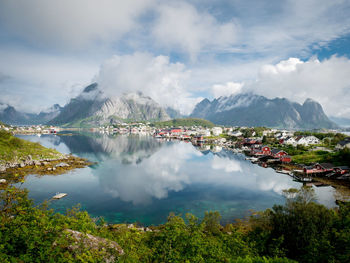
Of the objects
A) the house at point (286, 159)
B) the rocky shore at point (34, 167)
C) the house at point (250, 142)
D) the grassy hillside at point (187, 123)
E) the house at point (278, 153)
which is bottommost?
the rocky shore at point (34, 167)

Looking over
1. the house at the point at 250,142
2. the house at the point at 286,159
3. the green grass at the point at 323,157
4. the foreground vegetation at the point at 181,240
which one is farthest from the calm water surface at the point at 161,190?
the house at the point at 250,142

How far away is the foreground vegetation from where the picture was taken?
23.0 feet

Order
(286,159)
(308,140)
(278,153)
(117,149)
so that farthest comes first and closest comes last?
(117,149) → (308,140) → (278,153) → (286,159)

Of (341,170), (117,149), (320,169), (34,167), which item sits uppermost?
(341,170)

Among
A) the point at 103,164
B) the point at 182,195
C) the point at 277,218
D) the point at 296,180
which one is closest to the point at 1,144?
the point at 103,164

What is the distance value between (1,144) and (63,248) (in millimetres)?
43781

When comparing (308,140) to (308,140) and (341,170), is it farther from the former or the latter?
(341,170)

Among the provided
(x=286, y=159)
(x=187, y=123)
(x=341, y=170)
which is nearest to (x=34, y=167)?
(x=286, y=159)

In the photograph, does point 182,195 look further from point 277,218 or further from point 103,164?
point 103,164

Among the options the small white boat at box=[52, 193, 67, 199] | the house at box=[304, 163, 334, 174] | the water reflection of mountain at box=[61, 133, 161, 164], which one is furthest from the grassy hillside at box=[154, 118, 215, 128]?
the small white boat at box=[52, 193, 67, 199]

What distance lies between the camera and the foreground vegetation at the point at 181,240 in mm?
7023

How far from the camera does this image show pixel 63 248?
7.80 m

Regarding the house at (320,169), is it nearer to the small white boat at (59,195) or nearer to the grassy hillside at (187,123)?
the small white boat at (59,195)

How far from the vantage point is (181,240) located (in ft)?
32.7
